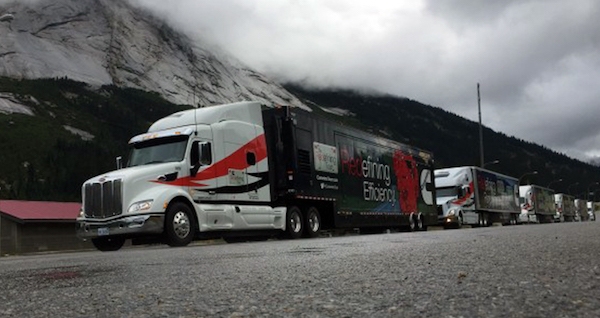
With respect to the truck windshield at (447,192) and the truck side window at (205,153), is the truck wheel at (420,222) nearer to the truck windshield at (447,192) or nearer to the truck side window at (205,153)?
the truck windshield at (447,192)

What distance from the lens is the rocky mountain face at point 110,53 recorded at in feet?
466

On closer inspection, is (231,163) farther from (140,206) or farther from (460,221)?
(460,221)

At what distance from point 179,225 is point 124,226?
3.91 ft

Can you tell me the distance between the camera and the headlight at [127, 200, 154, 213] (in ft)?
42.1

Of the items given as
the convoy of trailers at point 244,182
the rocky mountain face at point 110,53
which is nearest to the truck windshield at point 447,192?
the convoy of trailers at point 244,182

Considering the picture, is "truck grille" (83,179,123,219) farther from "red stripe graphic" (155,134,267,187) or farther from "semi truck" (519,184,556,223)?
"semi truck" (519,184,556,223)

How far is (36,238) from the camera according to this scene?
37.4 metres

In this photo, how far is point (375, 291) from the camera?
346 cm

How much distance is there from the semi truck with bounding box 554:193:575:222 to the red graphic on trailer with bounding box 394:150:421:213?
120ft

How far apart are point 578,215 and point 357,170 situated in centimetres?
6206

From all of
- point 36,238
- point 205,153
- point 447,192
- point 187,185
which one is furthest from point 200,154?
point 36,238

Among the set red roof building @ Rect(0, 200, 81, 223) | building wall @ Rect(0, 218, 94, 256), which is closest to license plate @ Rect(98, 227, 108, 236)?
red roof building @ Rect(0, 200, 81, 223)

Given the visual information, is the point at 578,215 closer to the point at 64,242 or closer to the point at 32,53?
the point at 64,242

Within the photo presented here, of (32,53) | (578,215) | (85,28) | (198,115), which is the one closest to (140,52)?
(85,28)
